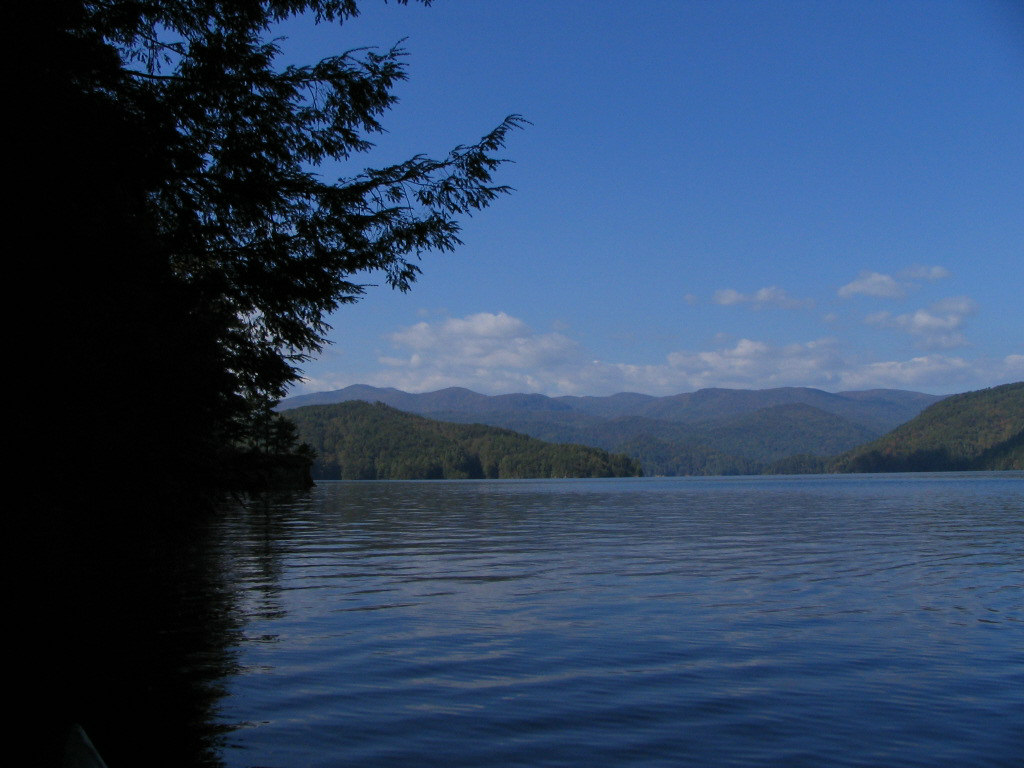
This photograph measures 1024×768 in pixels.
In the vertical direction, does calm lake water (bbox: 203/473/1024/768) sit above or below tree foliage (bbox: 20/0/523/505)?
below

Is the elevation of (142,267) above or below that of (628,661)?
above

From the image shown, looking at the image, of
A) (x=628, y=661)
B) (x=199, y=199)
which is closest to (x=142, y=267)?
(x=199, y=199)

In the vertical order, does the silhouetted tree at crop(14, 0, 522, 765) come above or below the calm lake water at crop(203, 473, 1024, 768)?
above

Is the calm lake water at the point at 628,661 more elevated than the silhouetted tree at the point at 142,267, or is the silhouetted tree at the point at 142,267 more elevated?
the silhouetted tree at the point at 142,267

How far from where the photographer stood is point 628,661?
955 cm

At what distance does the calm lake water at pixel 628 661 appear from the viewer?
6617 mm

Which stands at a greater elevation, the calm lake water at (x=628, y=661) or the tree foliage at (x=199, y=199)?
the tree foliage at (x=199, y=199)

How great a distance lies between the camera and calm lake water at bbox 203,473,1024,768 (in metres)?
6.62

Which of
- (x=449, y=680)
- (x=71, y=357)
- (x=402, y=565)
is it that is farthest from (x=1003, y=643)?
(x=402, y=565)

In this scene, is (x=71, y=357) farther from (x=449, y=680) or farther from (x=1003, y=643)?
(x=1003, y=643)

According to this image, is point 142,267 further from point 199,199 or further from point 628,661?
point 628,661

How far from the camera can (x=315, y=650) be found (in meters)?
10.1

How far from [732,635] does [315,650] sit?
5589mm

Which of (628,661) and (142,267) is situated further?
(628,661)
